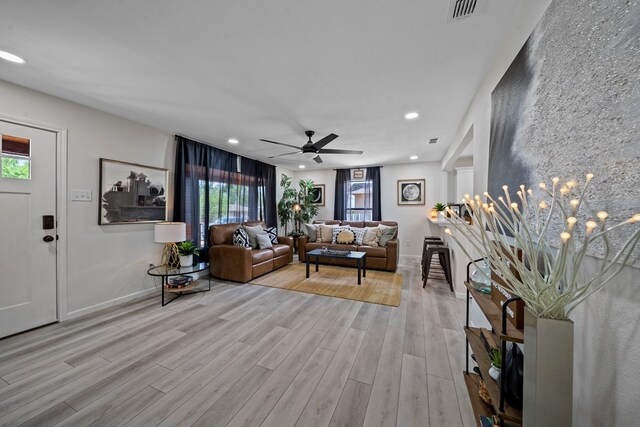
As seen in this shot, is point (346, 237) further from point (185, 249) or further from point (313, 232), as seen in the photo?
point (185, 249)

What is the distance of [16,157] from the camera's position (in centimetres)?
226

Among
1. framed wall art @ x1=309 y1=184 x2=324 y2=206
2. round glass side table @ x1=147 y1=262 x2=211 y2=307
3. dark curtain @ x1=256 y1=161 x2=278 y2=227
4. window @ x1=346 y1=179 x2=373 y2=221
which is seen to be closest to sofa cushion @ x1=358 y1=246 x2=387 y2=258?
window @ x1=346 y1=179 x2=373 y2=221

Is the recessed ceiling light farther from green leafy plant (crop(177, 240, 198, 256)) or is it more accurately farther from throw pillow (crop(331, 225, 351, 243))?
throw pillow (crop(331, 225, 351, 243))

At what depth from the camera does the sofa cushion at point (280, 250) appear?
15.0 feet

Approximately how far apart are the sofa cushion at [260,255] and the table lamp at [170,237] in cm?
112

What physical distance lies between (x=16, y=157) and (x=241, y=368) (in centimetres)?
298

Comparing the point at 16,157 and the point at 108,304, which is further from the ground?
the point at 16,157

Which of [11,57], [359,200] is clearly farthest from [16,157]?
[359,200]

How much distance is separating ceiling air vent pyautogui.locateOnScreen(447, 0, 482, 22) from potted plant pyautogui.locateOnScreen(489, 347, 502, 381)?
1890 millimetres

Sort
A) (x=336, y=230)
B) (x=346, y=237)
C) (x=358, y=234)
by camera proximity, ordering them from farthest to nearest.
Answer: (x=336, y=230)
(x=358, y=234)
(x=346, y=237)

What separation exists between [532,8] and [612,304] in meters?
1.44

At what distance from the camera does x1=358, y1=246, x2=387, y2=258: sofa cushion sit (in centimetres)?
459

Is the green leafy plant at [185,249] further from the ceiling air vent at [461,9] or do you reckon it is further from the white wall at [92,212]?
the ceiling air vent at [461,9]

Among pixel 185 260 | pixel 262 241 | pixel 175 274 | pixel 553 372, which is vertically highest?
pixel 553 372
